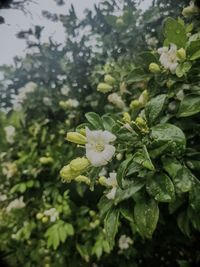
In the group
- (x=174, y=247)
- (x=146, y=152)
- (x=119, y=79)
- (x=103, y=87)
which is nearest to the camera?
(x=146, y=152)

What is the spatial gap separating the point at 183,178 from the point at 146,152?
0.13m

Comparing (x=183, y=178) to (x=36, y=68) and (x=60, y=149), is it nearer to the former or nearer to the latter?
(x=60, y=149)

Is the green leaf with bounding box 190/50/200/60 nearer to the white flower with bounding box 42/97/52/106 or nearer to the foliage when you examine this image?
the foliage

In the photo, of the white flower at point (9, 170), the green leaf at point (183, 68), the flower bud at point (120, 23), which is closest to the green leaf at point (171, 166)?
the green leaf at point (183, 68)

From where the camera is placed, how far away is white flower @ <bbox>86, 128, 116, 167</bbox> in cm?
90

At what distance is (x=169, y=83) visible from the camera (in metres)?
1.26

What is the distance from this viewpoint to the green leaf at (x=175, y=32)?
1079mm

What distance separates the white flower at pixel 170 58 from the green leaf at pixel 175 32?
0.02 metres

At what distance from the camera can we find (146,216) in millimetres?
935

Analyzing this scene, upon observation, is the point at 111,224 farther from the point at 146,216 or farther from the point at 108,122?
the point at 108,122

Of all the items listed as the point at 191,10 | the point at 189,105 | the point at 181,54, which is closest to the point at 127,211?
the point at 189,105

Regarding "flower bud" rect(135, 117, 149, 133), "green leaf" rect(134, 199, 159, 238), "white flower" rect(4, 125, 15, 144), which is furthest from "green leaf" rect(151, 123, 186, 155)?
"white flower" rect(4, 125, 15, 144)

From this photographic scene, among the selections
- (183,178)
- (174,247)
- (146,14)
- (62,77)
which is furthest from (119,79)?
(174,247)

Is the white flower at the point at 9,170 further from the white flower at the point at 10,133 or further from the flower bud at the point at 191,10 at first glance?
the flower bud at the point at 191,10
